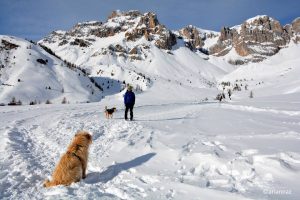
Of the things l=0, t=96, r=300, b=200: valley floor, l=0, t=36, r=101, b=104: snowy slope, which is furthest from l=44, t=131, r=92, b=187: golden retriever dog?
l=0, t=36, r=101, b=104: snowy slope

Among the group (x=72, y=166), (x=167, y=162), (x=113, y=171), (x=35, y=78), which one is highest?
(x=35, y=78)

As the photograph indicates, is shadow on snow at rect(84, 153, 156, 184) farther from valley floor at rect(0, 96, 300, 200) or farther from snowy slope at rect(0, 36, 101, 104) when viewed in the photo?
snowy slope at rect(0, 36, 101, 104)

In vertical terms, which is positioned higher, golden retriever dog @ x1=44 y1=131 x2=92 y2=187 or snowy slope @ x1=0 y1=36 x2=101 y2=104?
snowy slope @ x1=0 y1=36 x2=101 y2=104

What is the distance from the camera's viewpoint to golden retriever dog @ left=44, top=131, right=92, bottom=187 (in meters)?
8.14

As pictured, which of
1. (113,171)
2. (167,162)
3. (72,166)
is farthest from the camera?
(167,162)

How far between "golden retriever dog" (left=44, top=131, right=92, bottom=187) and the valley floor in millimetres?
225

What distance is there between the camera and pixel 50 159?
1103cm

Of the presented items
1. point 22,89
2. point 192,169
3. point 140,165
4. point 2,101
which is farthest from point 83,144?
point 22,89

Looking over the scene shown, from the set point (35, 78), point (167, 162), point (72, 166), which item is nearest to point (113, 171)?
point (72, 166)

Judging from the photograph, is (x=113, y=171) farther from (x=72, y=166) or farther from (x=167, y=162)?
(x=167, y=162)

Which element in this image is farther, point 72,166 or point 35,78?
point 35,78

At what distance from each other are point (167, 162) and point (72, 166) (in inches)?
113

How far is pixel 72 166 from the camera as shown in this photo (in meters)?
8.45

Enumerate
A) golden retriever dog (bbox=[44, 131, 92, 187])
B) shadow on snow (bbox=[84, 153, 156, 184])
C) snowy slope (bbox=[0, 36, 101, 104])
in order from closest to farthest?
golden retriever dog (bbox=[44, 131, 92, 187]) → shadow on snow (bbox=[84, 153, 156, 184]) → snowy slope (bbox=[0, 36, 101, 104])
